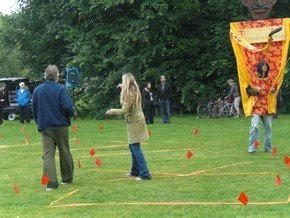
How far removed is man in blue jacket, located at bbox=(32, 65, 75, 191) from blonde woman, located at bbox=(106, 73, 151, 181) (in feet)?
2.27

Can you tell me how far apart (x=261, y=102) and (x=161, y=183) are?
3.83m

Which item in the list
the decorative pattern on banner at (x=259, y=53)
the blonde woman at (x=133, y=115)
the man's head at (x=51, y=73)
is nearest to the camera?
the man's head at (x=51, y=73)

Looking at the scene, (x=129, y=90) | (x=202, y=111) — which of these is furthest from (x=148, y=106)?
(x=129, y=90)

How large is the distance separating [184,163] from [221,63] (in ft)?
58.7

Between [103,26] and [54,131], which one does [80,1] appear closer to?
[103,26]

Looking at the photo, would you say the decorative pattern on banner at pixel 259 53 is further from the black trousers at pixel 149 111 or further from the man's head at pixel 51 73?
the black trousers at pixel 149 111

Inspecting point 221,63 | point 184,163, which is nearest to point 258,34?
point 184,163

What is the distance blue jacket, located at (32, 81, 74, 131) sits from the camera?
933 cm

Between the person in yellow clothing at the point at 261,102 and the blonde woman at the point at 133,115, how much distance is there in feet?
11.3

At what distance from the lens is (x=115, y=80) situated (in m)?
29.8

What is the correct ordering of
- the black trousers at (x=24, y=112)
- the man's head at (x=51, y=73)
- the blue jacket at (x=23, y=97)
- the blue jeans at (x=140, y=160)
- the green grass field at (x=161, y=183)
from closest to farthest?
the green grass field at (x=161, y=183), the man's head at (x=51, y=73), the blue jeans at (x=140, y=160), the blue jacket at (x=23, y=97), the black trousers at (x=24, y=112)

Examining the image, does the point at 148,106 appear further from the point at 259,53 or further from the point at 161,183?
the point at 161,183

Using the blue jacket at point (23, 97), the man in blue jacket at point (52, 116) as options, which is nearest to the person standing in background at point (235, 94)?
the blue jacket at point (23, 97)

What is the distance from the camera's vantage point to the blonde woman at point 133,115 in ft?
31.3
